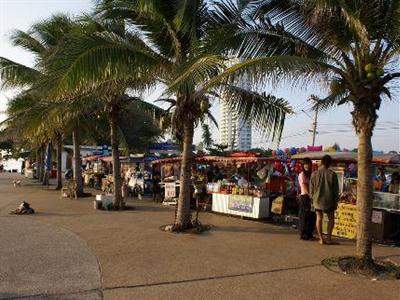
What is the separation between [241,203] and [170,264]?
21.7ft

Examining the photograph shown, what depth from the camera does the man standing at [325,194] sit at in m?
9.77

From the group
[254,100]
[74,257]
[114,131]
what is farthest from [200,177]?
[74,257]

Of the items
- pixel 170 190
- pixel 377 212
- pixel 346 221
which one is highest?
pixel 170 190

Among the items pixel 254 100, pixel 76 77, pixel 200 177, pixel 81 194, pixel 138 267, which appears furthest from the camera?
pixel 81 194

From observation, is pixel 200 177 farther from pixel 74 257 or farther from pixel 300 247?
pixel 74 257

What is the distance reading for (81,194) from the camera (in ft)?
71.1

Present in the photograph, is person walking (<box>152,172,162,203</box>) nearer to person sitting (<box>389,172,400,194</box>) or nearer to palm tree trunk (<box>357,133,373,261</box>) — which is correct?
person sitting (<box>389,172,400,194</box>)

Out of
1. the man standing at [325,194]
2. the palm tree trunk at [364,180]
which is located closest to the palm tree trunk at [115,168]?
the man standing at [325,194]

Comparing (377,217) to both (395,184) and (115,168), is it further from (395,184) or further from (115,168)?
(115,168)

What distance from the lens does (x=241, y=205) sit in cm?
1428

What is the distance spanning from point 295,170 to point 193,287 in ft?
33.5

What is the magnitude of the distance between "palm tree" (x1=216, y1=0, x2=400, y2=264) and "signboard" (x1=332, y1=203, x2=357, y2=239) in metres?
2.87

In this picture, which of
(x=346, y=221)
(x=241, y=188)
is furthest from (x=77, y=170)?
(x=346, y=221)

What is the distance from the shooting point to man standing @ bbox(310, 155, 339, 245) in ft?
32.1
